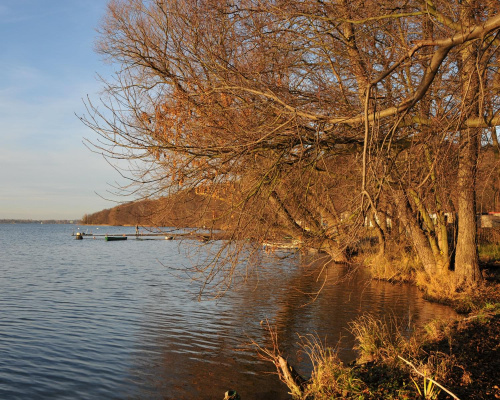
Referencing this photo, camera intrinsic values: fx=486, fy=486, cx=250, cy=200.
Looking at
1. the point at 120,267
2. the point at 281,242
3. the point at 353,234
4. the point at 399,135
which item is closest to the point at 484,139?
the point at 399,135

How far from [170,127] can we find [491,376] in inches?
248

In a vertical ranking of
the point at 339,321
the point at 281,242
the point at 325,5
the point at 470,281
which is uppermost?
the point at 325,5

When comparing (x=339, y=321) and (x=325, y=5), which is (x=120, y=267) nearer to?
(x=339, y=321)

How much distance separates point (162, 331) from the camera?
42.6 ft

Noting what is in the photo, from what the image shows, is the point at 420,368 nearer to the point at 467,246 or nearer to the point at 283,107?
the point at 283,107

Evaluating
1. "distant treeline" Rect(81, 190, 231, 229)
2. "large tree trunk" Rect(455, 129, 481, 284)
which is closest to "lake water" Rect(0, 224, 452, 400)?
"distant treeline" Rect(81, 190, 231, 229)

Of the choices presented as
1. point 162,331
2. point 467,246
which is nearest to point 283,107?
point 162,331

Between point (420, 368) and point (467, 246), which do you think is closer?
point (420, 368)

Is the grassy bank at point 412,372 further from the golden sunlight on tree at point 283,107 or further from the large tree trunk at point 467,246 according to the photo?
the large tree trunk at point 467,246

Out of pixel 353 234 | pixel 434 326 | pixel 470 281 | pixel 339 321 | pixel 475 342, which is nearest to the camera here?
pixel 353 234

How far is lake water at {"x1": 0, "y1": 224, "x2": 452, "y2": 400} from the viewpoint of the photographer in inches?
354

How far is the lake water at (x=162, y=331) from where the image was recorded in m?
8.99

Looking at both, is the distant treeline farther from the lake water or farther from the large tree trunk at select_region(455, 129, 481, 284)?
the large tree trunk at select_region(455, 129, 481, 284)

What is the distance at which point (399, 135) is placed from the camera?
9.00 meters
